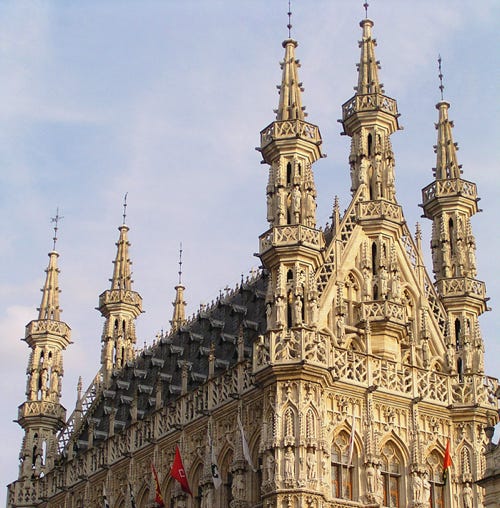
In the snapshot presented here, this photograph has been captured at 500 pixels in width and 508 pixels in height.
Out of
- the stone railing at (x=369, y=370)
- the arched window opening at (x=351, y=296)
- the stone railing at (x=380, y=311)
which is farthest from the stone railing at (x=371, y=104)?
the stone railing at (x=369, y=370)

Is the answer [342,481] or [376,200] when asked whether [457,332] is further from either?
[342,481]

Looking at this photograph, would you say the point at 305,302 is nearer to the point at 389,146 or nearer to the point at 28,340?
the point at 389,146

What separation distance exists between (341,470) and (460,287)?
33.9 ft

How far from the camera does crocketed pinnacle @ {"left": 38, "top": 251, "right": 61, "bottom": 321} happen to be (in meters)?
66.9

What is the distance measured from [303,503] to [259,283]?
47.8 ft

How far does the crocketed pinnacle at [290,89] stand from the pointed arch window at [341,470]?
12.3 meters

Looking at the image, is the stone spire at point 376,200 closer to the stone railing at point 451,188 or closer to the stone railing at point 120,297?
the stone railing at point 451,188

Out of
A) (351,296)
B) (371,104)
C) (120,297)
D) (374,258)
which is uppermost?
(371,104)

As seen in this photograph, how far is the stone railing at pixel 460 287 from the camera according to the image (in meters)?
50.3

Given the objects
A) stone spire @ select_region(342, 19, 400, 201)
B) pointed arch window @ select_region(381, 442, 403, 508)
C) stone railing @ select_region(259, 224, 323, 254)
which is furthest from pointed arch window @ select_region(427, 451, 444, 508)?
stone spire @ select_region(342, 19, 400, 201)

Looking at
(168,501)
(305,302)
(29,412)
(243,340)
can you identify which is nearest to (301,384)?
(305,302)

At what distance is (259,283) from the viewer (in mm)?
53719

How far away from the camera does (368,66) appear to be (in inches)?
2068

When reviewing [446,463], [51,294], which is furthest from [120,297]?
[446,463]
